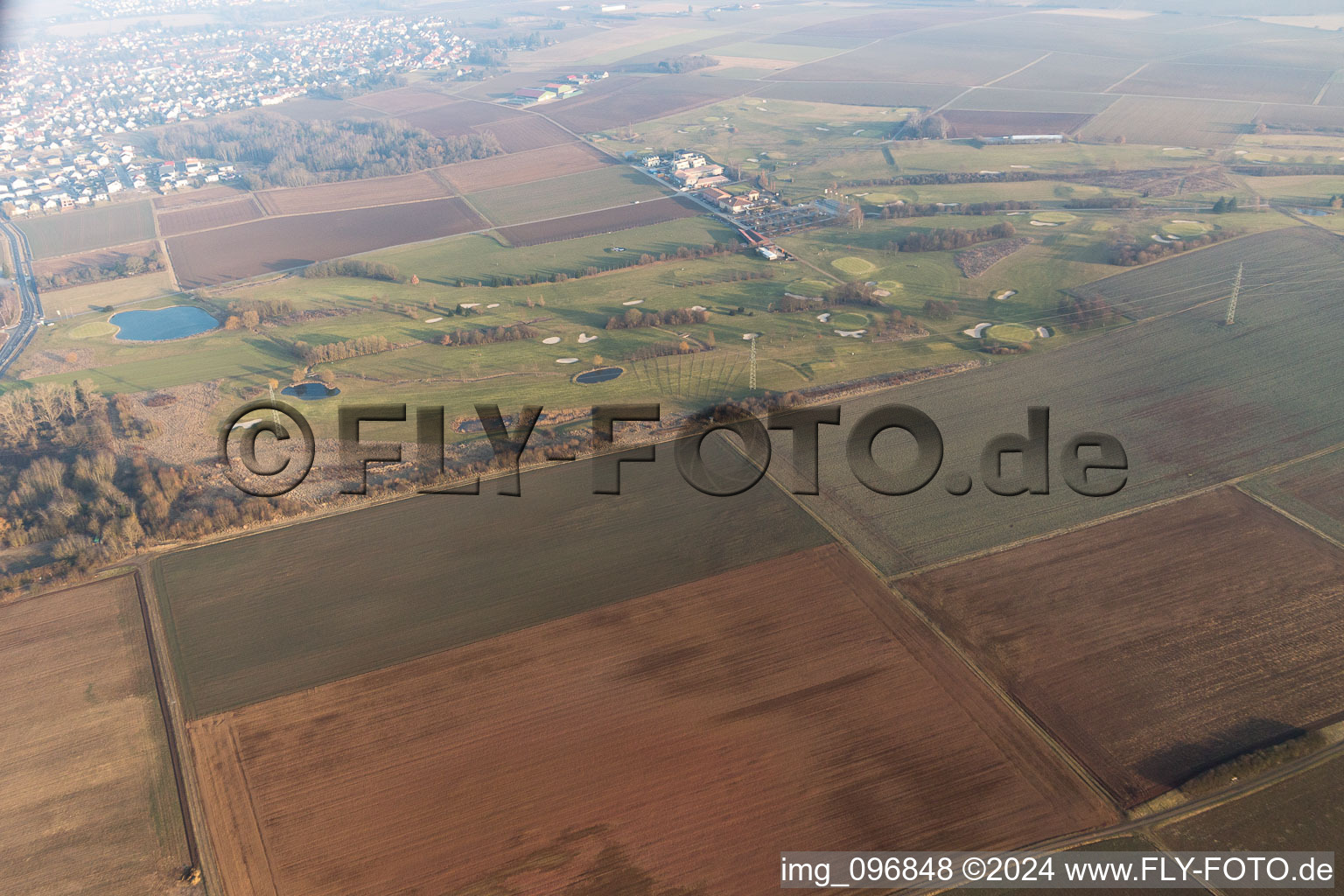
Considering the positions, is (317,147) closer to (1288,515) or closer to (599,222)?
(599,222)

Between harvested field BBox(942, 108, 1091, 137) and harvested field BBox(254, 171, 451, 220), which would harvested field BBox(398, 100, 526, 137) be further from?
harvested field BBox(942, 108, 1091, 137)

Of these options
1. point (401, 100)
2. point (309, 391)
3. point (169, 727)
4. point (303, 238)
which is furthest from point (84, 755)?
point (401, 100)

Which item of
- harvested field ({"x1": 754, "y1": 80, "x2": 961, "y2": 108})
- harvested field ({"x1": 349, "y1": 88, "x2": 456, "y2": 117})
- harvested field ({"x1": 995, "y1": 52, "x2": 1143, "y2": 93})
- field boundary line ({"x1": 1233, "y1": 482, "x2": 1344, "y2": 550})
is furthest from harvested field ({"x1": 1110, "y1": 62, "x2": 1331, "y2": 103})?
harvested field ({"x1": 349, "y1": 88, "x2": 456, "y2": 117})

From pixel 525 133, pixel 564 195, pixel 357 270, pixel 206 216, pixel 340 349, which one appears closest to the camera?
pixel 340 349

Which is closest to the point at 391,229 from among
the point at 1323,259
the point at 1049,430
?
the point at 1049,430

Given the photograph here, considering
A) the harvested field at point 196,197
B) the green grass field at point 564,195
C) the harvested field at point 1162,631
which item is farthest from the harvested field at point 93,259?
the harvested field at point 1162,631

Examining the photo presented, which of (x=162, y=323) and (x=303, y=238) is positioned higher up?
(x=303, y=238)

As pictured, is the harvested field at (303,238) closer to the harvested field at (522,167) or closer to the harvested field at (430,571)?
the harvested field at (522,167)
